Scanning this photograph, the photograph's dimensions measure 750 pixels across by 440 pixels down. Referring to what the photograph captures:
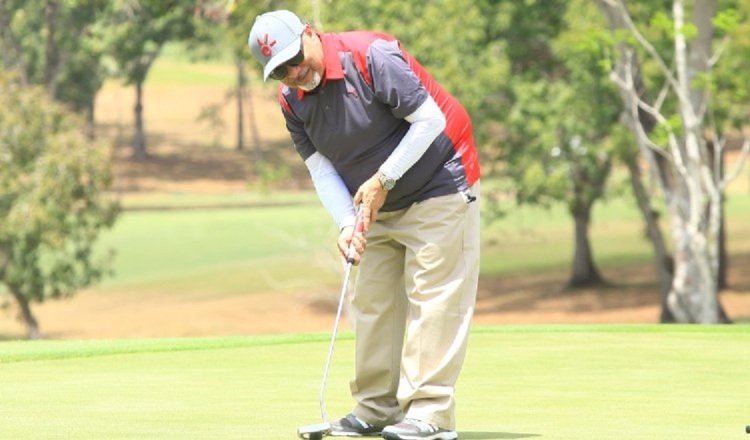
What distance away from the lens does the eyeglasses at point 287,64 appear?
629cm

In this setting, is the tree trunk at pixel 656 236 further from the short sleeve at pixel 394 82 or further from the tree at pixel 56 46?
the short sleeve at pixel 394 82

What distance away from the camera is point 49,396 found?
7859mm

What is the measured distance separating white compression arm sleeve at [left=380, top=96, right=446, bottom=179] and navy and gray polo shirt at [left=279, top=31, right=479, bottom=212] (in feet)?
0.15

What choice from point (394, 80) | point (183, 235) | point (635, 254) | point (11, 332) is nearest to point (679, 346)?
point (394, 80)

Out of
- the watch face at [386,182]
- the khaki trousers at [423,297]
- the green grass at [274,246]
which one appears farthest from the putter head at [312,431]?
the green grass at [274,246]

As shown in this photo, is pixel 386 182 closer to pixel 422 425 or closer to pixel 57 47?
pixel 422 425

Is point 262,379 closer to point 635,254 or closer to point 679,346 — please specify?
point 679,346

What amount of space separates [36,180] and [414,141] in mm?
23892

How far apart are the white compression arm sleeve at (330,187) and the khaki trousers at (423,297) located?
167 millimetres

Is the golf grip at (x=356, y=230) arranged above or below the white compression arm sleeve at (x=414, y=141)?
below

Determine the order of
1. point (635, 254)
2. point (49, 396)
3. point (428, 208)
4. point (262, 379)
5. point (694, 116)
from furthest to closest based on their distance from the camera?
1. point (635, 254)
2. point (694, 116)
3. point (262, 379)
4. point (49, 396)
5. point (428, 208)

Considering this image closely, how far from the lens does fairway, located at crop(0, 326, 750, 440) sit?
6.68m

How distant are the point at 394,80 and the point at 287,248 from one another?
130ft

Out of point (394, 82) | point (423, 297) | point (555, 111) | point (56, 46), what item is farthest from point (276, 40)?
point (56, 46)
